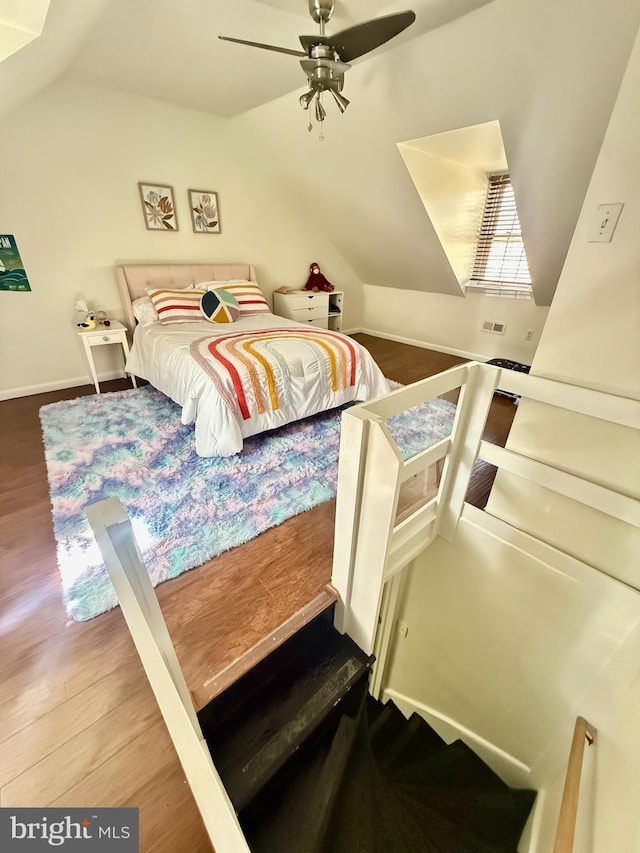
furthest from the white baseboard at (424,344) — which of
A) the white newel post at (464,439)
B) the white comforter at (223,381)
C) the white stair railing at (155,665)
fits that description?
the white stair railing at (155,665)

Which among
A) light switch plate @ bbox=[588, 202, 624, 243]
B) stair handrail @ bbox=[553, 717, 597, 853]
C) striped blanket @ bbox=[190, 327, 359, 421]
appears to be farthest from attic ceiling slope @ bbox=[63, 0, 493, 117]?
stair handrail @ bbox=[553, 717, 597, 853]

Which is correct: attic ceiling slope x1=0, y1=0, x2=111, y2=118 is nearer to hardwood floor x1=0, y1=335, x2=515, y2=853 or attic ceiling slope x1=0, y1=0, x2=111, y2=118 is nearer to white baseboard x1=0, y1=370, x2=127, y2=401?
white baseboard x1=0, y1=370, x2=127, y2=401

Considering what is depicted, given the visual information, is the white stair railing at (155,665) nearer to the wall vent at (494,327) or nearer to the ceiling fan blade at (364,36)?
the ceiling fan blade at (364,36)

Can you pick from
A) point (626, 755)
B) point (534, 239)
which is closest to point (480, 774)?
point (626, 755)

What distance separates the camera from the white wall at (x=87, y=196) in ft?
8.70

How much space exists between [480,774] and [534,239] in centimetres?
343

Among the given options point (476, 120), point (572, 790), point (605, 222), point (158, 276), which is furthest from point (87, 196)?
point (572, 790)

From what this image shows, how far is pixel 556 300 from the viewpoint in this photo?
122 cm

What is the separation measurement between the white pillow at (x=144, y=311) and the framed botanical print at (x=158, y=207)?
0.70m

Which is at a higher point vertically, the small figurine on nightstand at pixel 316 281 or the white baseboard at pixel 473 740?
the small figurine on nightstand at pixel 316 281

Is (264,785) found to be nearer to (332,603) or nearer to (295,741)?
(295,741)

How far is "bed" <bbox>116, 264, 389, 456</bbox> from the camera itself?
7.15 ft

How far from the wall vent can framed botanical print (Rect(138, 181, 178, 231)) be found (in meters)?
3.34

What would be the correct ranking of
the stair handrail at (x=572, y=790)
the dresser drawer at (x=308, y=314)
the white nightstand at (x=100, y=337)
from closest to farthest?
the stair handrail at (x=572, y=790) < the white nightstand at (x=100, y=337) < the dresser drawer at (x=308, y=314)
